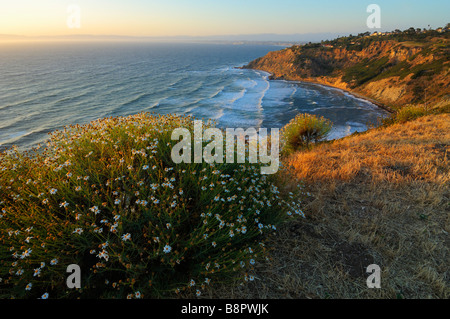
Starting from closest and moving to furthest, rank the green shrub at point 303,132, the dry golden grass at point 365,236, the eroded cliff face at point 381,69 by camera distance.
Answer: the dry golden grass at point 365,236, the green shrub at point 303,132, the eroded cliff face at point 381,69

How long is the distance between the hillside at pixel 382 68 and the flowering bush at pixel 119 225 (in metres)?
30.9

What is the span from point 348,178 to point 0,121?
39.4 metres

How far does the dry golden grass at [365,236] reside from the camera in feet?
10.0

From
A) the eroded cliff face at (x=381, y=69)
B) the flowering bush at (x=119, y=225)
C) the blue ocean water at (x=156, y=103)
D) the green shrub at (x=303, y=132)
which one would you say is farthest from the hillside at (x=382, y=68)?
the flowering bush at (x=119, y=225)

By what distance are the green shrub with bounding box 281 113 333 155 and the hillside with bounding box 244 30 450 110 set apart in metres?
20.4

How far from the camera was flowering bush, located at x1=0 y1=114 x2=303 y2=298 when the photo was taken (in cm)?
261

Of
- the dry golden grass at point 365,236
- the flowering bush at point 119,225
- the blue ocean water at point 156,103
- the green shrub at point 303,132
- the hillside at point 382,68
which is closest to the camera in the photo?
the flowering bush at point 119,225

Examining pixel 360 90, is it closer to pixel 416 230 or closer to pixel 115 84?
pixel 115 84

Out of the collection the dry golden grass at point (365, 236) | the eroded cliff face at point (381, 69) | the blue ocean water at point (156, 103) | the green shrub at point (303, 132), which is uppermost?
the eroded cliff face at point (381, 69)

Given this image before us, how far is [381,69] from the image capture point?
57.6m

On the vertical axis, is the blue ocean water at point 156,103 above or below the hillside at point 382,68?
below

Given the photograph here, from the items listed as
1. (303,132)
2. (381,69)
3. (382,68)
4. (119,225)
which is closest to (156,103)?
(303,132)

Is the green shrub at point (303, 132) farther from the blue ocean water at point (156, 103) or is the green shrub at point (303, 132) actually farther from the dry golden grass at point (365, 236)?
the blue ocean water at point (156, 103)

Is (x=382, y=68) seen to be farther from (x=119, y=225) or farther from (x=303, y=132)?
(x=119, y=225)
